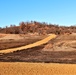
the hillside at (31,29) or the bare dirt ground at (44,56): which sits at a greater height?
the hillside at (31,29)

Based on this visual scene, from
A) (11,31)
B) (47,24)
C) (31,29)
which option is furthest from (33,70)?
(47,24)

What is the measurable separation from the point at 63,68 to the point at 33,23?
77.9 metres

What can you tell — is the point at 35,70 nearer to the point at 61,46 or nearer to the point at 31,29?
the point at 61,46

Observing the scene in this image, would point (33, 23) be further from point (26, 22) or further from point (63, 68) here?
point (63, 68)

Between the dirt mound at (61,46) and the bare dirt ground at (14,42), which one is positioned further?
the bare dirt ground at (14,42)

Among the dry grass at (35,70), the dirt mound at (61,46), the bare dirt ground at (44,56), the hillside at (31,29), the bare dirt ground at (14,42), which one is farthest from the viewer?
the hillside at (31,29)

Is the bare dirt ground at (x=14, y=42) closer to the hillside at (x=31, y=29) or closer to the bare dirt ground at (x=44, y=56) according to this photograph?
the bare dirt ground at (x=44, y=56)

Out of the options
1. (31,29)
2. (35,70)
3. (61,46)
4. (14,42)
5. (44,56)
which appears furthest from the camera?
(31,29)

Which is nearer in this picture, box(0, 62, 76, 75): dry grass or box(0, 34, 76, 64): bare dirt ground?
box(0, 62, 76, 75): dry grass

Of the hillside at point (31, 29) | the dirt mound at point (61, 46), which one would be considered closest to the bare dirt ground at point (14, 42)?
the dirt mound at point (61, 46)

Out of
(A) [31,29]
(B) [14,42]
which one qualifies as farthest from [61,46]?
(A) [31,29]

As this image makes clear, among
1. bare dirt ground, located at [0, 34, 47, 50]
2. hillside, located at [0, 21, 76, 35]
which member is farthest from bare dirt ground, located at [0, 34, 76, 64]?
hillside, located at [0, 21, 76, 35]

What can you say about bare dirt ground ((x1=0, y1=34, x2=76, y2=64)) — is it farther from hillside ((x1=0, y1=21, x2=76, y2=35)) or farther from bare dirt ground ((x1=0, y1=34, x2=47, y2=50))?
hillside ((x1=0, y1=21, x2=76, y2=35))

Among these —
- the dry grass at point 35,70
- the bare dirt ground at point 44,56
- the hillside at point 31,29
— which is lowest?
the bare dirt ground at point 44,56
